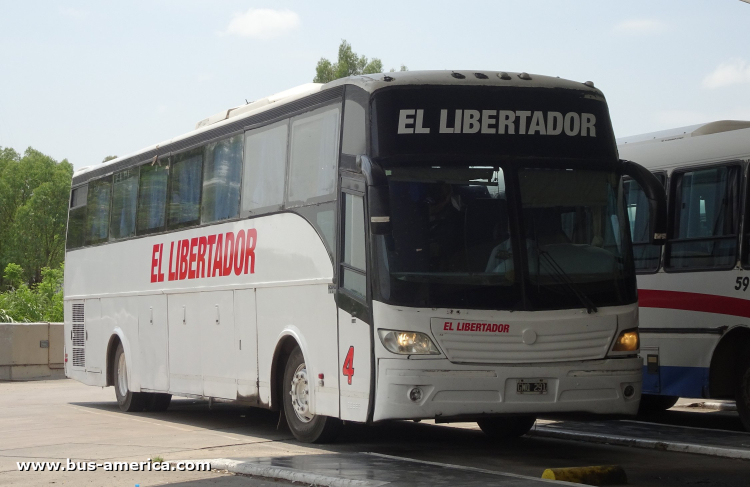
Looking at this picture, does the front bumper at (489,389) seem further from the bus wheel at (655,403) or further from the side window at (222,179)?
the bus wheel at (655,403)

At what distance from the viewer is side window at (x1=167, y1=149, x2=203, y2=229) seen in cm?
1487

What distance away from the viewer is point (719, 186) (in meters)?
13.0

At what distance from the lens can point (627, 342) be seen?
10547 millimetres

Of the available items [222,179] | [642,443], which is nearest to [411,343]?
[642,443]

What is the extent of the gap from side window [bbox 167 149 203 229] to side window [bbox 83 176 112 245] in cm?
283

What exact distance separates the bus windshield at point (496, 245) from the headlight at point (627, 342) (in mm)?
301

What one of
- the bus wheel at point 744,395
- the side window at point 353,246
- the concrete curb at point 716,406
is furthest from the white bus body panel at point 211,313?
the concrete curb at point 716,406

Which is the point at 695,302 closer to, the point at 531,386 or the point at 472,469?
the point at 531,386

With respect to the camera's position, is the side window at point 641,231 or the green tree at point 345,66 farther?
the green tree at point 345,66

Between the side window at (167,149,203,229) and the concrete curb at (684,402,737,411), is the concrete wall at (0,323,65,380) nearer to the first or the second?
the side window at (167,149,203,229)

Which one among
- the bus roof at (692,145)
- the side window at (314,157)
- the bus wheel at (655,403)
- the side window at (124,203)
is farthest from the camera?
the side window at (124,203)

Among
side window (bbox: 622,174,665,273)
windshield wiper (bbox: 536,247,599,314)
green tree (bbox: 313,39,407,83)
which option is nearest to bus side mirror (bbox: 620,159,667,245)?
windshield wiper (bbox: 536,247,599,314)

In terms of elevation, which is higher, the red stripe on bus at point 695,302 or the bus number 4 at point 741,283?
the bus number 4 at point 741,283

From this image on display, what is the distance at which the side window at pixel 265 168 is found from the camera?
497 inches
